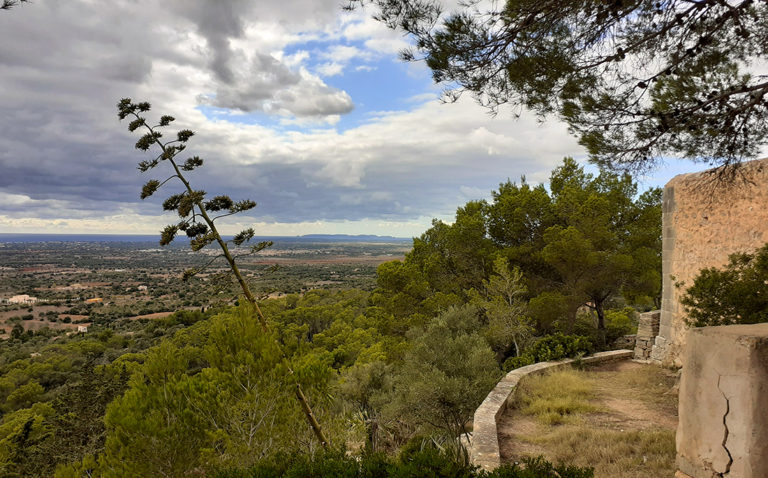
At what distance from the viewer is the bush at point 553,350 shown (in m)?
9.15

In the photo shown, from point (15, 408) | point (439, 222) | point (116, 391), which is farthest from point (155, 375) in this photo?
point (15, 408)

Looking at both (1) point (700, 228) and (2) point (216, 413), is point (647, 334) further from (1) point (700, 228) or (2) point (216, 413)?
(2) point (216, 413)

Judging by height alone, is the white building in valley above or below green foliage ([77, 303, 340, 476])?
below

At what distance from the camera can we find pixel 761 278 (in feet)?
16.9

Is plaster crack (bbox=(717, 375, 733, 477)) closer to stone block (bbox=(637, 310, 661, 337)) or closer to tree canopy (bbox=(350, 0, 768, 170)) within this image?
tree canopy (bbox=(350, 0, 768, 170))

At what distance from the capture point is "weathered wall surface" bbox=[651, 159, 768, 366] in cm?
673

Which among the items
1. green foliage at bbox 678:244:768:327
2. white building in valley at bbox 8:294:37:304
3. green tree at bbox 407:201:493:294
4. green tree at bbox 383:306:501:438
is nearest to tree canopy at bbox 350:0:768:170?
green foliage at bbox 678:244:768:327

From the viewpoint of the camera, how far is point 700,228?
779 cm

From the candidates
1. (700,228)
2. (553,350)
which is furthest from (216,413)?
(700,228)

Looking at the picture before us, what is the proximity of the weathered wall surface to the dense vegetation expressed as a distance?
1.75 m

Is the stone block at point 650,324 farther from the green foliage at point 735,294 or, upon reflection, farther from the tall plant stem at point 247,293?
the tall plant stem at point 247,293

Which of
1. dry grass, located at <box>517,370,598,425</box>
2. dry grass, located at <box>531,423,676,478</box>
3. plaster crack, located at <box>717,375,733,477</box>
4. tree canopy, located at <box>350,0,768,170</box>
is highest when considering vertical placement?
tree canopy, located at <box>350,0,768,170</box>

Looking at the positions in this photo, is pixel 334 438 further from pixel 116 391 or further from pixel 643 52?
pixel 116 391

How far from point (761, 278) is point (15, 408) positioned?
28020 mm
